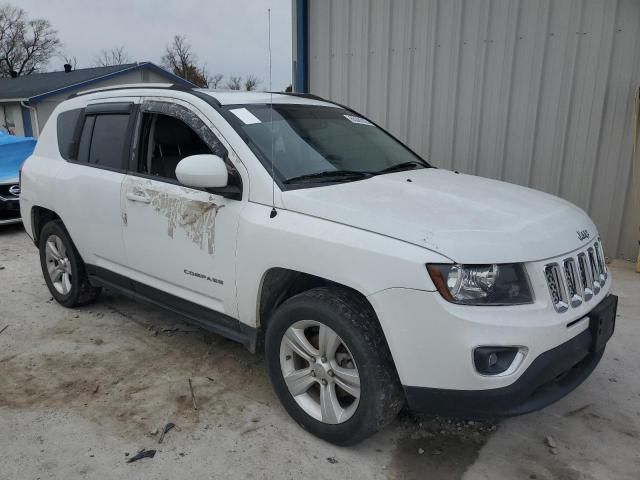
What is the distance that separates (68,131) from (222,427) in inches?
115

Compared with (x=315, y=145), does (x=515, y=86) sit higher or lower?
higher

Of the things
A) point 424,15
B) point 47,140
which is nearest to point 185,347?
point 47,140

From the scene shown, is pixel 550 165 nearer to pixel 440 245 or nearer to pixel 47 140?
pixel 440 245

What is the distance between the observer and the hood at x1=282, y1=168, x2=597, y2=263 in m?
2.33

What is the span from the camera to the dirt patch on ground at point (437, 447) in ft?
8.63

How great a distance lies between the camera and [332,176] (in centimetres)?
312

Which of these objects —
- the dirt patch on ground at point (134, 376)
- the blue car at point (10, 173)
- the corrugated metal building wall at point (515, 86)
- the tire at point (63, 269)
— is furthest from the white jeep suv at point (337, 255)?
the blue car at point (10, 173)

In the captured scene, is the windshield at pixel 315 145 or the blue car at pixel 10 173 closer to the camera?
the windshield at pixel 315 145

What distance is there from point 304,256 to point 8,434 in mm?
1925

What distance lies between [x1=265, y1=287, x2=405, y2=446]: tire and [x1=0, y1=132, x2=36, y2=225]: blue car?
6730mm

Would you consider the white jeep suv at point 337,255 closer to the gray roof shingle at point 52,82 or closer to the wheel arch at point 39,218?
the wheel arch at point 39,218

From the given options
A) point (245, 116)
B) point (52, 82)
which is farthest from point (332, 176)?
point (52, 82)

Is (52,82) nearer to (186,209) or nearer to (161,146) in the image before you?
(161,146)

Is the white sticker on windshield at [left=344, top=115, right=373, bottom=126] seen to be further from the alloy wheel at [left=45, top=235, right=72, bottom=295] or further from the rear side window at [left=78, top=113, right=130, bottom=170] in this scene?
the alloy wheel at [left=45, top=235, right=72, bottom=295]
